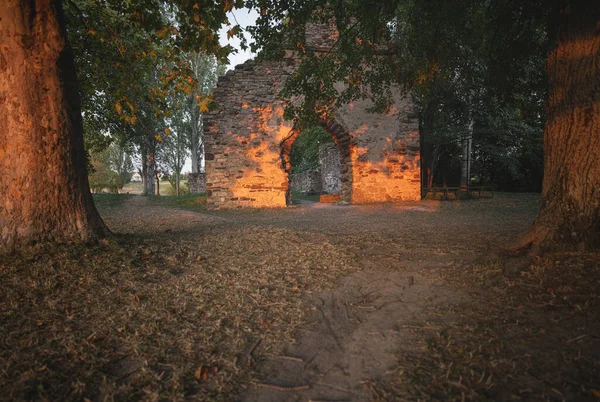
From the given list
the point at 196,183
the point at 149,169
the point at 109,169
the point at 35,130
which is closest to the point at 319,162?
the point at 196,183

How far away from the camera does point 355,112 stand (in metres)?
11.1

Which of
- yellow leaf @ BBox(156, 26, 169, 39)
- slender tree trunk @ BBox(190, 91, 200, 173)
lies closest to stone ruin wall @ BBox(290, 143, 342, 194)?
slender tree trunk @ BBox(190, 91, 200, 173)

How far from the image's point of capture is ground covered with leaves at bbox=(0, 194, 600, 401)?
1.53 meters

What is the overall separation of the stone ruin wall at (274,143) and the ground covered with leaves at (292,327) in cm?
702

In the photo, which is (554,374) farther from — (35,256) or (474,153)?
(474,153)

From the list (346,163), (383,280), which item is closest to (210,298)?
(383,280)

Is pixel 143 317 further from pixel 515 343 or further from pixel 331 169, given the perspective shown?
pixel 331 169

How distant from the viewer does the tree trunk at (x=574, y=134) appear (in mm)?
2848

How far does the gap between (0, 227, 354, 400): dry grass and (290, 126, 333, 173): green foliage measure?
59.9ft

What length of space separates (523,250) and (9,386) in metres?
4.37

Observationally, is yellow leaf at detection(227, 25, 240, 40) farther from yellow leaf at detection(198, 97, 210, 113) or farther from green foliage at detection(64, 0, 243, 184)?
yellow leaf at detection(198, 97, 210, 113)

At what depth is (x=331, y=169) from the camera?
19641 mm

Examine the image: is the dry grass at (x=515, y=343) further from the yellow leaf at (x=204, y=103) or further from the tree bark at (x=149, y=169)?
the tree bark at (x=149, y=169)

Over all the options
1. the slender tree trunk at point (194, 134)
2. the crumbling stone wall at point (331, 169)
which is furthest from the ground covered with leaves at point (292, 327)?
the slender tree trunk at point (194, 134)
